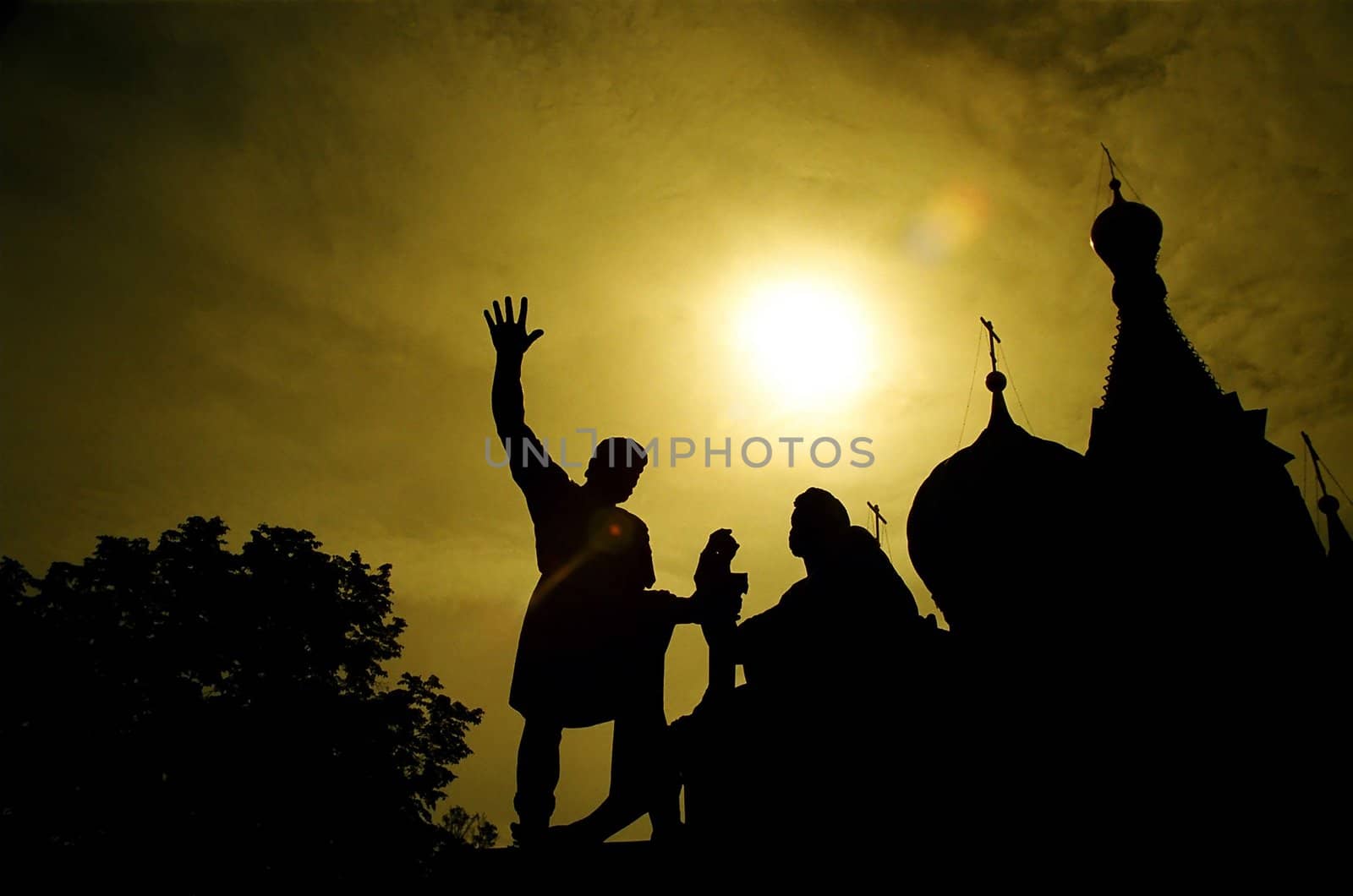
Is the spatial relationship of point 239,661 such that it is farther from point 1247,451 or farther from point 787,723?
point 1247,451

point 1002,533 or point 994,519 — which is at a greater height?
point 994,519

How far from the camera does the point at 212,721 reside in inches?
611

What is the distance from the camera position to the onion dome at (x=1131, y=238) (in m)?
22.6

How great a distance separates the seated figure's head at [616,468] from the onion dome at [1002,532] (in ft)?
8.44

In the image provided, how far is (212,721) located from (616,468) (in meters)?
14.9

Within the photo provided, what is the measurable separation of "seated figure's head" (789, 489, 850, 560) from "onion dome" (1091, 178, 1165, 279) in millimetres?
21892

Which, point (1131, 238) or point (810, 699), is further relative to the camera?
point (1131, 238)

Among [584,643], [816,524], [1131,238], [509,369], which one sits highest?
[1131,238]

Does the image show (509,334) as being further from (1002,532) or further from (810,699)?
(1002,532)

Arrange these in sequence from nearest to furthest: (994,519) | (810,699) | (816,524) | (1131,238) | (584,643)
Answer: (584,643), (810,699), (816,524), (994,519), (1131,238)

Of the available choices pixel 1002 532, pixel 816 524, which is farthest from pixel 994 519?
pixel 816 524

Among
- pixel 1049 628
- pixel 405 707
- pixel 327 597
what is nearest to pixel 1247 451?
pixel 1049 628

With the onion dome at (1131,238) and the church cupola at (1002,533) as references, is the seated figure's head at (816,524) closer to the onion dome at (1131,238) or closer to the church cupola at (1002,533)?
the church cupola at (1002,533)

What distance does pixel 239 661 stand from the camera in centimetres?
1706
